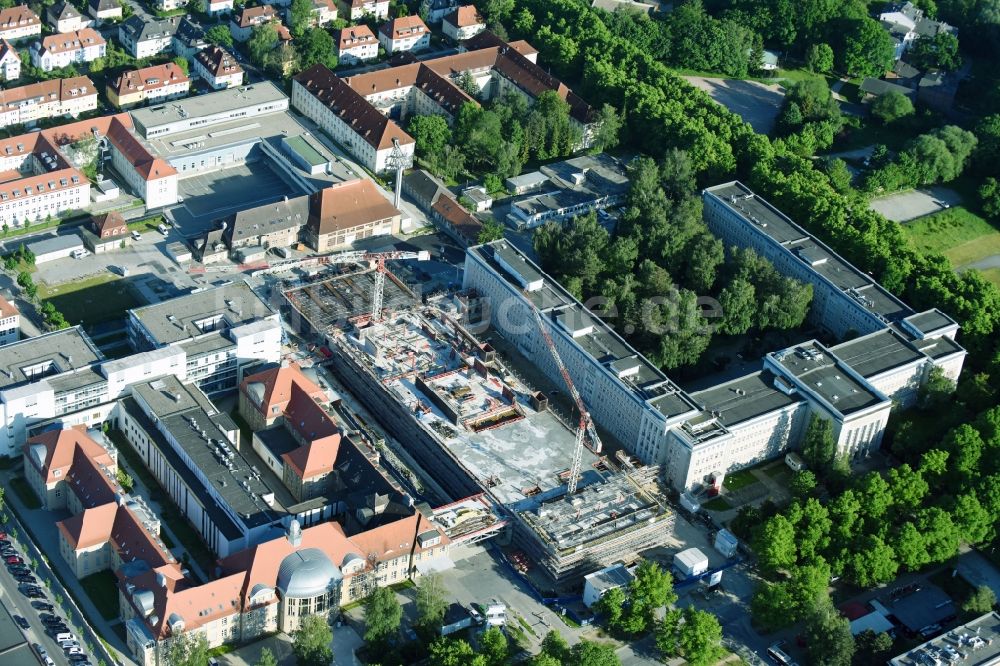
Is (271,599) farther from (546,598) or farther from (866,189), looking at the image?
(866,189)

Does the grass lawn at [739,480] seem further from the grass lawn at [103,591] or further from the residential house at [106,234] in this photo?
the residential house at [106,234]

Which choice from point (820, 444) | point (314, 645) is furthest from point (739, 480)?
point (314, 645)

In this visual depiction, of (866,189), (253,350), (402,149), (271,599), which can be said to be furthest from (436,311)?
(866,189)

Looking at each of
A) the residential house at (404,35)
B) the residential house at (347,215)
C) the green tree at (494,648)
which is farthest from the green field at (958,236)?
the green tree at (494,648)

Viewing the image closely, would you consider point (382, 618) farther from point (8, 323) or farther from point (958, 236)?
point (958, 236)

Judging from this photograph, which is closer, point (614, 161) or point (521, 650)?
point (521, 650)

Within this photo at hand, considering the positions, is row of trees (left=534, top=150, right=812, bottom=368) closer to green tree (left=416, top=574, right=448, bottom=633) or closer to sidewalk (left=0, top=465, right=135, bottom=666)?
green tree (left=416, top=574, right=448, bottom=633)
